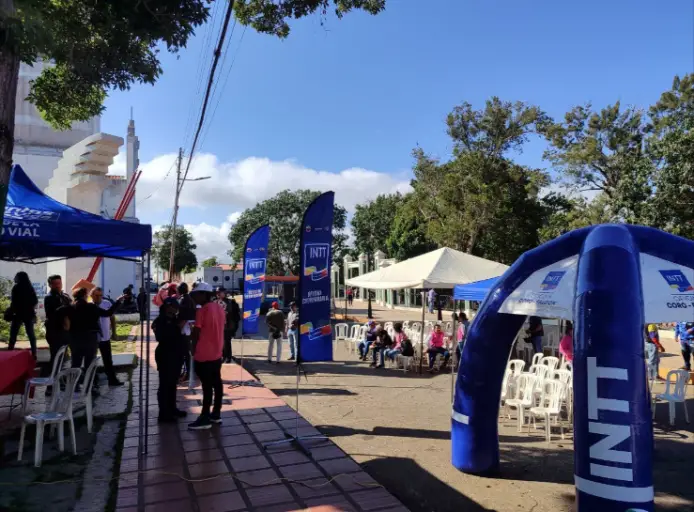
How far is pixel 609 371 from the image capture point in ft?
10.3

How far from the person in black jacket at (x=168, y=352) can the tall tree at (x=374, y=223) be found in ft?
120

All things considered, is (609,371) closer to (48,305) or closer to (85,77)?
(48,305)

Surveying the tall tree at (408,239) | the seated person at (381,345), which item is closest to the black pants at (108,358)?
the seated person at (381,345)

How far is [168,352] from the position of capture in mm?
6438

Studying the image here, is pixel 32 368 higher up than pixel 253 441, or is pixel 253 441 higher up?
pixel 32 368

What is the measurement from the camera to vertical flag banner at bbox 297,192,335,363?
19.1 ft

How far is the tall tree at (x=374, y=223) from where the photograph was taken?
43.4m

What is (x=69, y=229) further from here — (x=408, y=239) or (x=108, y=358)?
(x=408, y=239)

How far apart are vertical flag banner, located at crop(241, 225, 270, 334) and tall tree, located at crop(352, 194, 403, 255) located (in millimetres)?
32577

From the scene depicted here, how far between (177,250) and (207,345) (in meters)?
59.1

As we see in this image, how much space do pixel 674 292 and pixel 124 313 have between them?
984 inches

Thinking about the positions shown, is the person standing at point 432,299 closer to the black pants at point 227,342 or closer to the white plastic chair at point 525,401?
the black pants at point 227,342

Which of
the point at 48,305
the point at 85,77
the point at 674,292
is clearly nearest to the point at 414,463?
the point at 674,292

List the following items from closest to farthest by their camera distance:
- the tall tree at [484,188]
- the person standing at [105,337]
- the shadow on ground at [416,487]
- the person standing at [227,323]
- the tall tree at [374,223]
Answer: the shadow on ground at [416,487] < the person standing at [105,337] < the person standing at [227,323] < the tall tree at [484,188] < the tall tree at [374,223]
